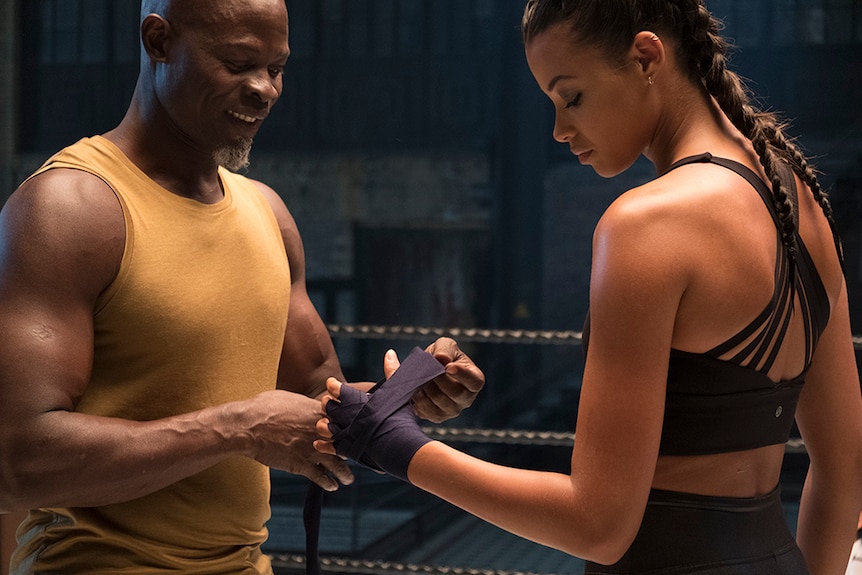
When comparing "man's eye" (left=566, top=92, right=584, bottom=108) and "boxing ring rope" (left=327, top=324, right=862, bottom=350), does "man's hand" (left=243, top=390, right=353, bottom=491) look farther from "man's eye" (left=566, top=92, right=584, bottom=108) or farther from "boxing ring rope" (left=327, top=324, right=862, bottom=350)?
"boxing ring rope" (left=327, top=324, right=862, bottom=350)

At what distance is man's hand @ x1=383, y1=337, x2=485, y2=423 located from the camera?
1.54 metres

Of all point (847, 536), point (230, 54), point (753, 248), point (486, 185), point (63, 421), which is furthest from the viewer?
point (486, 185)

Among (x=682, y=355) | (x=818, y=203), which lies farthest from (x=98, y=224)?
(x=818, y=203)

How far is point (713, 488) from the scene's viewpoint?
118 centimetres

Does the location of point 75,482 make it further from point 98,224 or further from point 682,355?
point 682,355

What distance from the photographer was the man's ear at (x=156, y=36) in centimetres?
150

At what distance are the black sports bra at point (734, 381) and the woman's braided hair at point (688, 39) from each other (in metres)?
0.05

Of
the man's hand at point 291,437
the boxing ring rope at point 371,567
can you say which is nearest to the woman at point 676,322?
the man's hand at point 291,437

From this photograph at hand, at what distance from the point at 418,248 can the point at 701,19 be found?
1919 millimetres

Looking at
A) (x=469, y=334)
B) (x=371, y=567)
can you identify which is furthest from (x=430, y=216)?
(x=371, y=567)

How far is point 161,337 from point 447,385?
428 mm

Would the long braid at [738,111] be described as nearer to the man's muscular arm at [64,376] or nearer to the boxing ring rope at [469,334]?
the man's muscular arm at [64,376]

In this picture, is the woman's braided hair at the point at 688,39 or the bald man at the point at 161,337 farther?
the bald man at the point at 161,337

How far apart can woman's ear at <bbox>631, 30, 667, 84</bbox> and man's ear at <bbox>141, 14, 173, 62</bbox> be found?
0.71m
